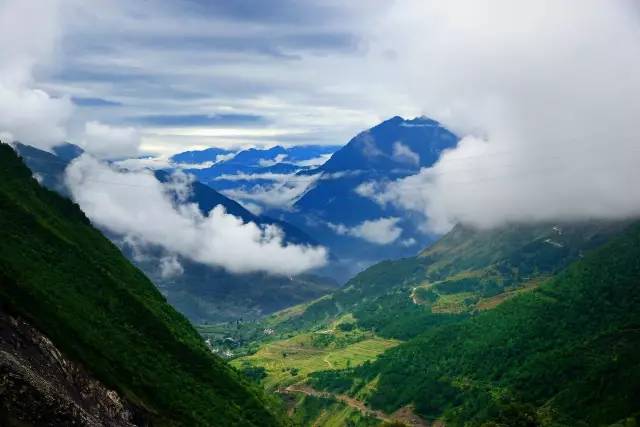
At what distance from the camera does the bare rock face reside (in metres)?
92.8

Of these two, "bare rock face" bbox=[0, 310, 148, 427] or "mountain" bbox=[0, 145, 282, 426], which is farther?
"mountain" bbox=[0, 145, 282, 426]

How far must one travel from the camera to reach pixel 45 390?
97.9 meters

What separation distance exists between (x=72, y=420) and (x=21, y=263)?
9047 centimetres

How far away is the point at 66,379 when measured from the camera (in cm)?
11594

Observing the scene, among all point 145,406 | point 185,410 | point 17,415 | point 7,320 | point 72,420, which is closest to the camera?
point 17,415

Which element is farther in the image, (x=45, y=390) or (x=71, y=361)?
(x=71, y=361)

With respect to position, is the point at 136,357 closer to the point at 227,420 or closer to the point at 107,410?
the point at 227,420

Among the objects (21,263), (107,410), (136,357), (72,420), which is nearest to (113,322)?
(136,357)

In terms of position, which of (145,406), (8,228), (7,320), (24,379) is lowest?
(145,406)

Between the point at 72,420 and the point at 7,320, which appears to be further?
the point at 7,320

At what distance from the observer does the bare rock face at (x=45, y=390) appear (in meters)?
92.8

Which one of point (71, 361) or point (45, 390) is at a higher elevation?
point (45, 390)

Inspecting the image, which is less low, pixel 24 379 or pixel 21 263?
pixel 21 263

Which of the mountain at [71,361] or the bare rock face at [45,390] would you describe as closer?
the bare rock face at [45,390]
